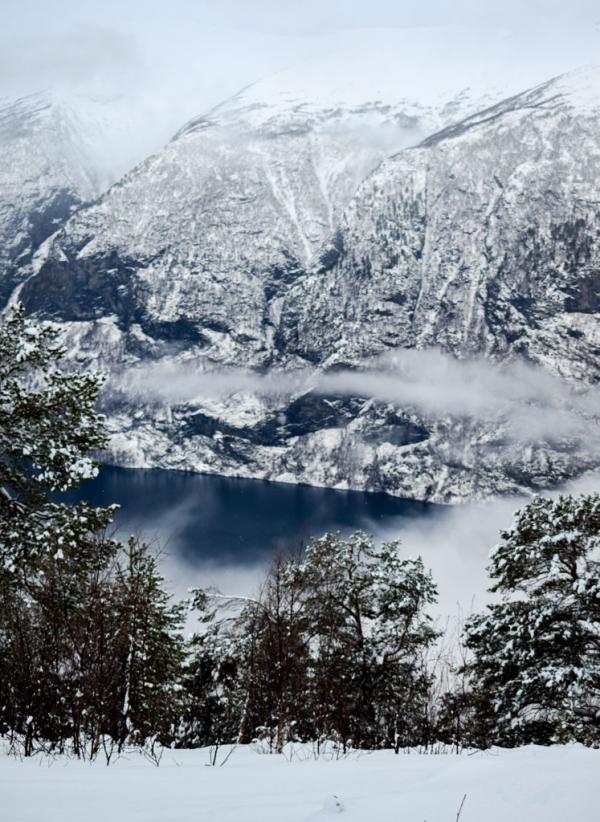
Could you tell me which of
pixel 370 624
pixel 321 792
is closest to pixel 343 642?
pixel 370 624

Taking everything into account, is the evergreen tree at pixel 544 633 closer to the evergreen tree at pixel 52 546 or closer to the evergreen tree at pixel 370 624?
the evergreen tree at pixel 370 624

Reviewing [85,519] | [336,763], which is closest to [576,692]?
[336,763]

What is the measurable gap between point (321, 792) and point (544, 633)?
12935 mm

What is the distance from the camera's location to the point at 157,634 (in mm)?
21797

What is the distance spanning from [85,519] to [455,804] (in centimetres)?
1256

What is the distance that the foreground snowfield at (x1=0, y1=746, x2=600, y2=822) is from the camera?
196 inches

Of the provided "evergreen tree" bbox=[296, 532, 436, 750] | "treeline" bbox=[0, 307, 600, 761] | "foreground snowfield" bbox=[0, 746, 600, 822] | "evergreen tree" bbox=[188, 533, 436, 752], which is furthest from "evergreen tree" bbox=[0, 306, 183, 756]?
"evergreen tree" bbox=[296, 532, 436, 750]

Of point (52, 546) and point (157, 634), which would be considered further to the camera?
point (157, 634)

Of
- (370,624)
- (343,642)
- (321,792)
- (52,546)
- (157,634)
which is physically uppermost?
(321,792)

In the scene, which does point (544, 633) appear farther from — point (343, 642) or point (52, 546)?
point (52, 546)

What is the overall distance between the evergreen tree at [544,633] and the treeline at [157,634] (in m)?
0.05

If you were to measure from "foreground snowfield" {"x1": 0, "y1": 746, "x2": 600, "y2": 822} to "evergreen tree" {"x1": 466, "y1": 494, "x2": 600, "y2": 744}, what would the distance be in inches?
372

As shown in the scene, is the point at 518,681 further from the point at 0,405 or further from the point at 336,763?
the point at 0,405

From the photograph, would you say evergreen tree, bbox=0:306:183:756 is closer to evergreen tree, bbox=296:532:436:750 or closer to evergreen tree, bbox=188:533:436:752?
evergreen tree, bbox=188:533:436:752
